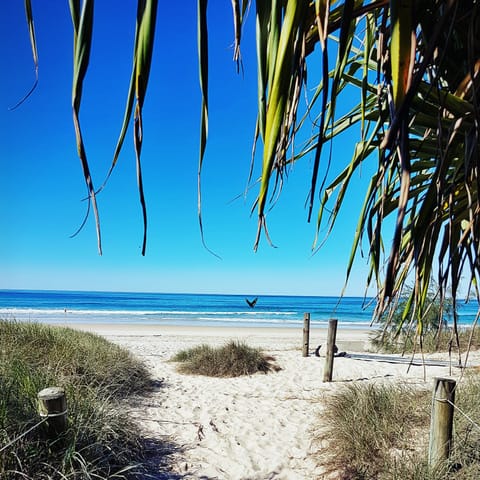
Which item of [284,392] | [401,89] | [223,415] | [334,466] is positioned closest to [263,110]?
[401,89]

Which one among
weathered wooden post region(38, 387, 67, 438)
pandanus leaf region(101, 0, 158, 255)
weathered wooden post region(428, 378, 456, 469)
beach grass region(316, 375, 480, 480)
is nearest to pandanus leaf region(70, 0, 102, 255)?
pandanus leaf region(101, 0, 158, 255)

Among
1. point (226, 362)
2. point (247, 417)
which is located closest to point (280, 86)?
point (247, 417)

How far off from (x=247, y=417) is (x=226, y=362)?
2.76 m

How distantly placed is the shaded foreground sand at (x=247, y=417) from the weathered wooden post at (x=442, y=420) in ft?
0.42

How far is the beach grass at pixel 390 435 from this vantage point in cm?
281

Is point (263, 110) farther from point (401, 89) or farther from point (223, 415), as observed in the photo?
point (223, 415)

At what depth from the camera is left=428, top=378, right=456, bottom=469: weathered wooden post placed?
277cm

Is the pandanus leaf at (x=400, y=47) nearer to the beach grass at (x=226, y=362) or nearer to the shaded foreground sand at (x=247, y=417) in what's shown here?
the shaded foreground sand at (x=247, y=417)

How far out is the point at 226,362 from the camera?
7.97 m

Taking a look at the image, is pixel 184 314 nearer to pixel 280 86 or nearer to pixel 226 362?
pixel 226 362

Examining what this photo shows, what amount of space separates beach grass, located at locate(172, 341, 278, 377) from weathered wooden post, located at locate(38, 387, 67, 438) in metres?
5.11

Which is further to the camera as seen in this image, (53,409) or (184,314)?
(184,314)

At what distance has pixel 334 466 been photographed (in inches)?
137

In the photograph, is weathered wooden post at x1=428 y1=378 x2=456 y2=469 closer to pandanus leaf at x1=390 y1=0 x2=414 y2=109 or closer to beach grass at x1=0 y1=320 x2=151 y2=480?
beach grass at x1=0 y1=320 x2=151 y2=480
